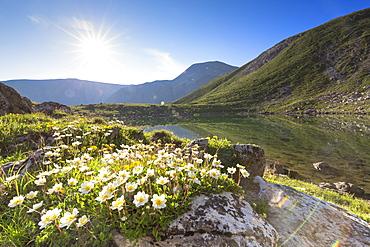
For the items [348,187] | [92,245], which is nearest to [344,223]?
[92,245]

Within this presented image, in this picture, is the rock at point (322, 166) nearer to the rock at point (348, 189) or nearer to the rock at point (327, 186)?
the rock at point (327, 186)

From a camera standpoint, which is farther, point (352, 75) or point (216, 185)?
point (352, 75)

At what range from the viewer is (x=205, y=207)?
3.26m

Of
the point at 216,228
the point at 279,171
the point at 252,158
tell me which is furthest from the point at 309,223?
the point at 279,171

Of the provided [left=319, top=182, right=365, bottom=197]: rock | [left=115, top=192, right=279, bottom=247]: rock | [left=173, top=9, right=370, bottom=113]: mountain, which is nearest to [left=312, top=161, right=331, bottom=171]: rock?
[left=319, top=182, right=365, bottom=197]: rock

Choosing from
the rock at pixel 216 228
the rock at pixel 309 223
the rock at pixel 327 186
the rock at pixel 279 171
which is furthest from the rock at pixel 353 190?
the rock at pixel 216 228

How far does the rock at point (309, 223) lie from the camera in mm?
3887

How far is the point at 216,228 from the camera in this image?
296 cm

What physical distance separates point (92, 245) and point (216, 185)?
98.0 inches

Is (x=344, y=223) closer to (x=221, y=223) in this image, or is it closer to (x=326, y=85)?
(x=221, y=223)

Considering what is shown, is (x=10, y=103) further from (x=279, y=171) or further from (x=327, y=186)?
(x=327, y=186)

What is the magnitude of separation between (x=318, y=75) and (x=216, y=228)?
139173mm

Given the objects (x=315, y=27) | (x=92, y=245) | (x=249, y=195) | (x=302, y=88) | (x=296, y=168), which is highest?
(x=315, y=27)

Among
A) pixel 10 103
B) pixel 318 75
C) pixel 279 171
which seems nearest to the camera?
pixel 10 103
